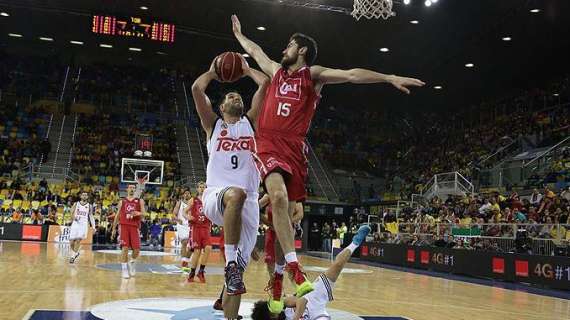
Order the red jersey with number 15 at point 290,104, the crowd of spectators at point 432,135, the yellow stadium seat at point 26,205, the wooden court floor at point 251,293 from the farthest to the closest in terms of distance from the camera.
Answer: the crowd of spectators at point 432,135 → the yellow stadium seat at point 26,205 → the wooden court floor at point 251,293 → the red jersey with number 15 at point 290,104

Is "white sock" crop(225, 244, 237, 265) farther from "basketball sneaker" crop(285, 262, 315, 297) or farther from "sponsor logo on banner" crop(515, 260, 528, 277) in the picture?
"sponsor logo on banner" crop(515, 260, 528, 277)

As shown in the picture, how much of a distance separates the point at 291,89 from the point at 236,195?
1.15m

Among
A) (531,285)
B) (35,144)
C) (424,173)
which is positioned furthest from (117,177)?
(531,285)

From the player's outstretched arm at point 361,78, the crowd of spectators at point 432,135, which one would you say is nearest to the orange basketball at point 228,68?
the player's outstretched arm at point 361,78

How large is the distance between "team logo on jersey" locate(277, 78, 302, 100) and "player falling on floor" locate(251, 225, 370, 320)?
1.37m

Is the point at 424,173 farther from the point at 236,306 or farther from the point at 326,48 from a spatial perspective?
the point at 236,306

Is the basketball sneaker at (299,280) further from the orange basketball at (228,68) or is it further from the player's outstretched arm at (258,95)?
the orange basketball at (228,68)

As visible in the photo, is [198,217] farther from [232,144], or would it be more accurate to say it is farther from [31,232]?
[31,232]

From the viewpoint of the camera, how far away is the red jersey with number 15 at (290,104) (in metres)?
5.34

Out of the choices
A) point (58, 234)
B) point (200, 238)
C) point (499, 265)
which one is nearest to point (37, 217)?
point (58, 234)

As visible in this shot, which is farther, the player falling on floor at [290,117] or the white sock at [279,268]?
the white sock at [279,268]

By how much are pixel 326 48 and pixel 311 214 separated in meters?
8.70

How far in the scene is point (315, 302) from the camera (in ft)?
16.3

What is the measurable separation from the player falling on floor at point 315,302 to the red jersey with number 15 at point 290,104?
115 centimetres
